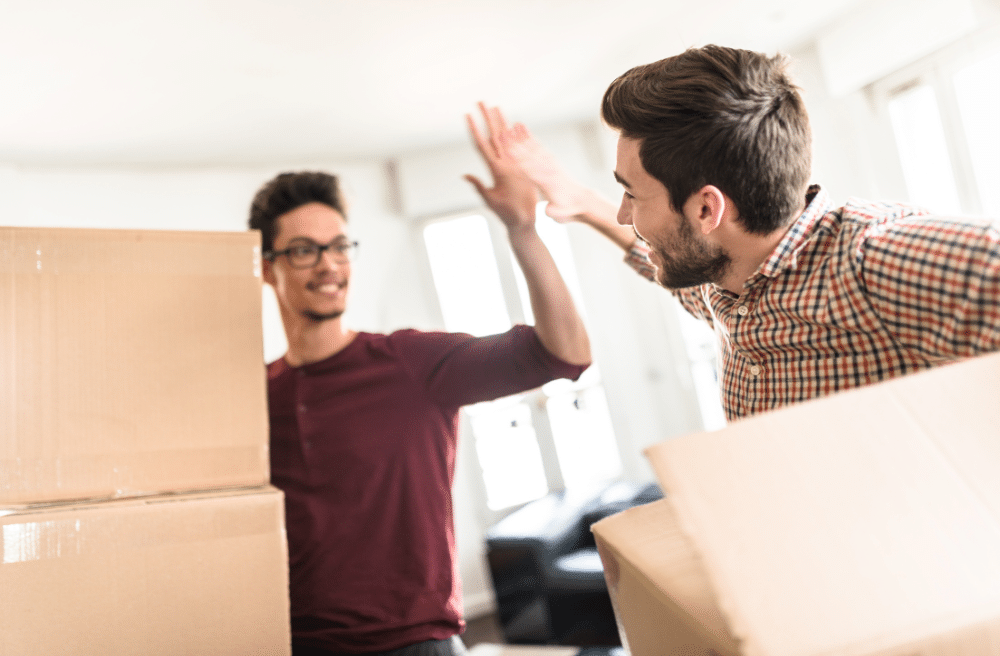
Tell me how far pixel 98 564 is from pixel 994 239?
94cm

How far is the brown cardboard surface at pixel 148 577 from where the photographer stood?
2.50 feet

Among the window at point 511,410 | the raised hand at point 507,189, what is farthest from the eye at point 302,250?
the window at point 511,410

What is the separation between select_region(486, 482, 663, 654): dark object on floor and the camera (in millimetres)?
2918

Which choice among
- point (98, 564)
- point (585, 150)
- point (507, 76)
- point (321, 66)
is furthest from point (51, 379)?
point (585, 150)

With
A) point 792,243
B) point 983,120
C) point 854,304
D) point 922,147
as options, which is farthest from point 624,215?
point 922,147

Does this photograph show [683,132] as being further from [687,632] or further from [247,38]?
[247,38]

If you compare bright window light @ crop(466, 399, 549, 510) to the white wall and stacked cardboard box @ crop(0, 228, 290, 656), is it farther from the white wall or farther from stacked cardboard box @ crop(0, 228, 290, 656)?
stacked cardboard box @ crop(0, 228, 290, 656)

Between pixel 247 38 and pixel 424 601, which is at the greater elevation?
pixel 247 38

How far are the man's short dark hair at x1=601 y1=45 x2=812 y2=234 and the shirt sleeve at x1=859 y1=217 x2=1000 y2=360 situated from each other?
190 millimetres

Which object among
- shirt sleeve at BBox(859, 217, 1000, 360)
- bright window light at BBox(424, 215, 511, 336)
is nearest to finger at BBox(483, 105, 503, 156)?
shirt sleeve at BBox(859, 217, 1000, 360)

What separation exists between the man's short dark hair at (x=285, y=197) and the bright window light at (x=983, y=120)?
288cm

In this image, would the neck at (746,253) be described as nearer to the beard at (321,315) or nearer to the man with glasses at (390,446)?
the man with glasses at (390,446)

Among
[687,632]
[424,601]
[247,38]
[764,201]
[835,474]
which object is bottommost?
[424,601]

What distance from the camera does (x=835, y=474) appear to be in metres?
0.52
